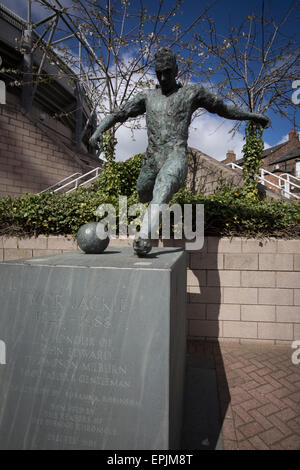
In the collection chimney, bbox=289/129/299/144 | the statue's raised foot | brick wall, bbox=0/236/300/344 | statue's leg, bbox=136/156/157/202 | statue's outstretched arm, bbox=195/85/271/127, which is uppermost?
chimney, bbox=289/129/299/144

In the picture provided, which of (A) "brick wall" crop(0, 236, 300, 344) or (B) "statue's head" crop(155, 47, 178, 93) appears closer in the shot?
(B) "statue's head" crop(155, 47, 178, 93)

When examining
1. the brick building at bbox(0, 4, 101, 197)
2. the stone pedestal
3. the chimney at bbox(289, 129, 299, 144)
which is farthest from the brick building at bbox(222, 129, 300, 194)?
the stone pedestal

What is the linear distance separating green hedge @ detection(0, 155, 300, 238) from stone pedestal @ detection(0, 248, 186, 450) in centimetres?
282

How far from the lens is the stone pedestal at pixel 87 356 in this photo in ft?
4.34

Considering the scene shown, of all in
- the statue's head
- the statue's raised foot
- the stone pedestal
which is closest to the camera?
the stone pedestal

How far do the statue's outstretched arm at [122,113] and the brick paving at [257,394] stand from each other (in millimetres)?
3194

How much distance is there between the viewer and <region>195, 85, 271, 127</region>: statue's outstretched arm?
253 cm

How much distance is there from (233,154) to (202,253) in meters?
28.7

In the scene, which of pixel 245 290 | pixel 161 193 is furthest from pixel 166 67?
pixel 245 290

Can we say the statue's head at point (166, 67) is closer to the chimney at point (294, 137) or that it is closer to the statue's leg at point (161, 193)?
the statue's leg at point (161, 193)

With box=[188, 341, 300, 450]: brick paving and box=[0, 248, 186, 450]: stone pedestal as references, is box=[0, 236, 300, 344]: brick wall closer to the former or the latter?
box=[188, 341, 300, 450]: brick paving

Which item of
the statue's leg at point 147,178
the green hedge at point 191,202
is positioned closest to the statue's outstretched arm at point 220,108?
the statue's leg at point 147,178

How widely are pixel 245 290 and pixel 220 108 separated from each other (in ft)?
8.99
